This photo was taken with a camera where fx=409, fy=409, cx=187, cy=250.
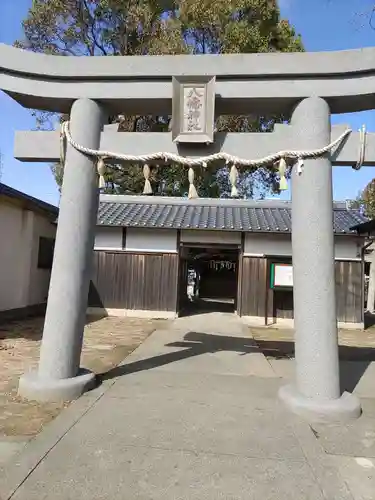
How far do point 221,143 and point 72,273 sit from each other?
2.32 meters

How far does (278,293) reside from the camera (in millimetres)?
12930

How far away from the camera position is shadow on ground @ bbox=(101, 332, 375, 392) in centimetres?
595

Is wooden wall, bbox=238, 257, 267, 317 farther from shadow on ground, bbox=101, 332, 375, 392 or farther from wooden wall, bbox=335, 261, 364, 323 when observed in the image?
shadow on ground, bbox=101, 332, 375, 392

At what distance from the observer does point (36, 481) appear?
2793 mm

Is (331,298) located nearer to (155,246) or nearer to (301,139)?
(301,139)

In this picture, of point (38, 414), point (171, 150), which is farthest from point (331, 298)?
point (38, 414)

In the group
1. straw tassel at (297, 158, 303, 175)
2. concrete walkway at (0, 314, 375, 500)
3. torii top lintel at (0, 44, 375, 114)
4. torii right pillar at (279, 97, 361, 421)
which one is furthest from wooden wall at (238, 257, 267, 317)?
straw tassel at (297, 158, 303, 175)

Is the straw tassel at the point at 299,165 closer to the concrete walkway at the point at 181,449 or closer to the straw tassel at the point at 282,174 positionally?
the straw tassel at the point at 282,174

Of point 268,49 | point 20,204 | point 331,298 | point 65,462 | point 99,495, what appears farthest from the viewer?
point 268,49

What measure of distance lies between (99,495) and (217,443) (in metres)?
1.19

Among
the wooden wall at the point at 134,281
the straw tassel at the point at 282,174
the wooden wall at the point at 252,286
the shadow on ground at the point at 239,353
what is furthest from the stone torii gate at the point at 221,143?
the wooden wall at the point at 252,286

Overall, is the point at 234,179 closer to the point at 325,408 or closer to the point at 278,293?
the point at 325,408

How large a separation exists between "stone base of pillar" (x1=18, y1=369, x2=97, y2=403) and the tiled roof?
28.7 feet

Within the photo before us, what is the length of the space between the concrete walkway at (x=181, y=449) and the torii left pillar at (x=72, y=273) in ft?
1.30
